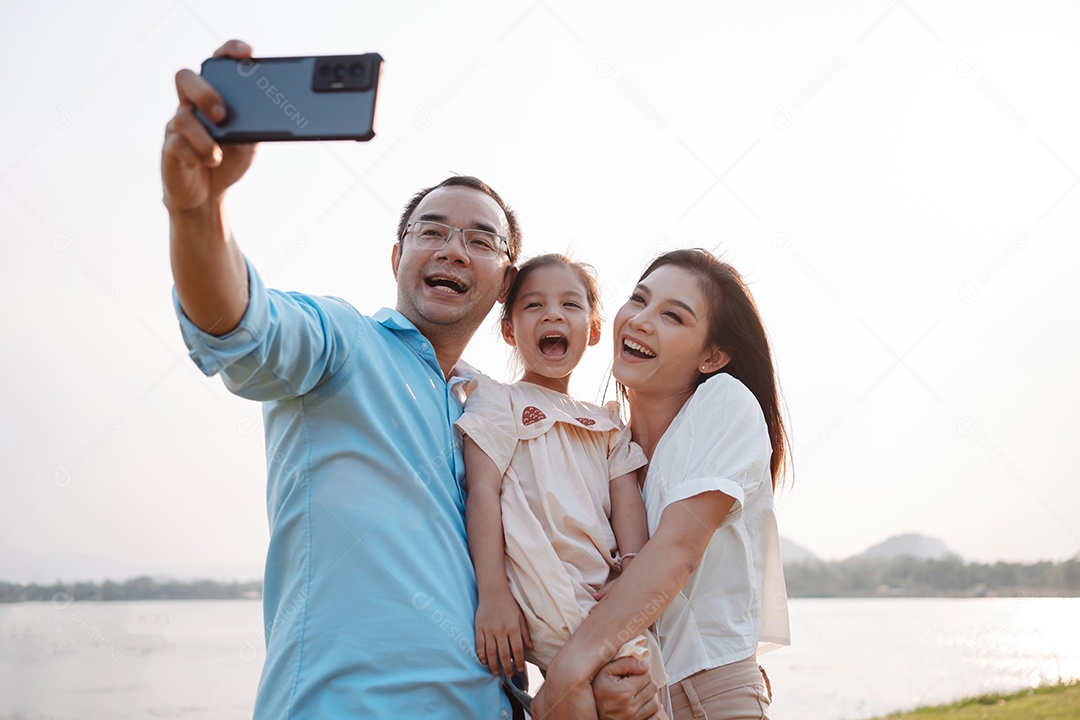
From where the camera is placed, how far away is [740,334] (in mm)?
3020

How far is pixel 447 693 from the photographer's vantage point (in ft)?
6.98

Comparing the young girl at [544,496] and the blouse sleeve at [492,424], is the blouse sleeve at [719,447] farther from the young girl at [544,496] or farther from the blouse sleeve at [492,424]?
the blouse sleeve at [492,424]

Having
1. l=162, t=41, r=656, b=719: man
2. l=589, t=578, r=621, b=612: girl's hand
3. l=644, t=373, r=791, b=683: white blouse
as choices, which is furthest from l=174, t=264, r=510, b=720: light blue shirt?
l=644, t=373, r=791, b=683: white blouse

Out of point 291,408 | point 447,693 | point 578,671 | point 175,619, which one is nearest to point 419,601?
point 447,693

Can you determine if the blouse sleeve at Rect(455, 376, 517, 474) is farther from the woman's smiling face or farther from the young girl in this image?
the woman's smiling face

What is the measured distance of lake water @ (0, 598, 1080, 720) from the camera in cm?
1786

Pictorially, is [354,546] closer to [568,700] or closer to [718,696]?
[568,700]

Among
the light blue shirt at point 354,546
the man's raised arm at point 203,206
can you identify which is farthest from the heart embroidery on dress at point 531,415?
the man's raised arm at point 203,206

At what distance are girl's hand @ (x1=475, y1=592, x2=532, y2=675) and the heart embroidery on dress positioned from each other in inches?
25.9

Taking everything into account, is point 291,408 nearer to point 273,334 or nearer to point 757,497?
point 273,334

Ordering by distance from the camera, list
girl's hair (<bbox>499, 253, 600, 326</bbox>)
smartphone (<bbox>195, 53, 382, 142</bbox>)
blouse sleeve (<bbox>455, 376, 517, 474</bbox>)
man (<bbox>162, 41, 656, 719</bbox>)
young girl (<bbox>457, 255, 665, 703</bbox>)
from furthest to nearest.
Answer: girl's hair (<bbox>499, 253, 600, 326</bbox>) → blouse sleeve (<bbox>455, 376, 517, 474</bbox>) → young girl (<bbox>457, 255, 665, 703</bbox>) → man (<bbox>162, 41, 656, 719</bbox>) → smartphone (<bbox>195, 53, 382, 142</bbox>)

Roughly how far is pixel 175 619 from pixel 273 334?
1554 inches

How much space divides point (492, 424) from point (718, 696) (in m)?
1.09

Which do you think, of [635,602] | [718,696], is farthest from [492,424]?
[718,696]
